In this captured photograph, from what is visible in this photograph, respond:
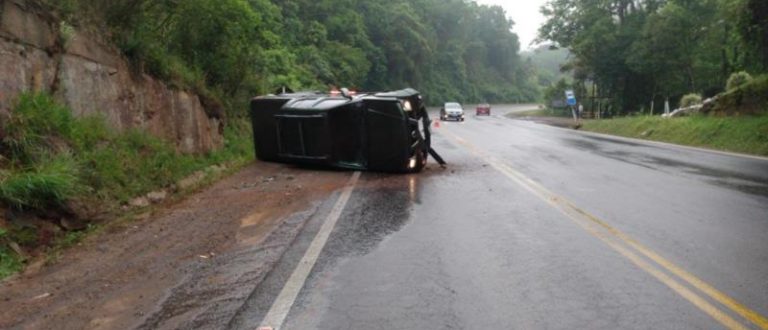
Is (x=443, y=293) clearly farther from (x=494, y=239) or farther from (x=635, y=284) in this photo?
(x=494, y=239)

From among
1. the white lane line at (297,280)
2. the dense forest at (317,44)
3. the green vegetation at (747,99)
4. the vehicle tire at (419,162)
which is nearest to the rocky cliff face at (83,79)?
the dense forest at (317,44)

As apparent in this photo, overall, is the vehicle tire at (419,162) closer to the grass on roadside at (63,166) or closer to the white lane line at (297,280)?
the grass on roadside at (63,166)

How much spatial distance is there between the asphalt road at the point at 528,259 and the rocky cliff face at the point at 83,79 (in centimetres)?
427

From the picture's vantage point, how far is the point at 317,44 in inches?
2238

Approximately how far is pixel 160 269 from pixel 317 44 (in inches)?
2046

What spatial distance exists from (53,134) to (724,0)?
32646 mm

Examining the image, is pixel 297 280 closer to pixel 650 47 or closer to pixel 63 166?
pixel 63 166

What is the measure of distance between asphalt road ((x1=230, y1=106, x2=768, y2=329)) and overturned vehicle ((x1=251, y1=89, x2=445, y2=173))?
178 cm

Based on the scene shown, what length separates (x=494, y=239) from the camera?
721 centimetres

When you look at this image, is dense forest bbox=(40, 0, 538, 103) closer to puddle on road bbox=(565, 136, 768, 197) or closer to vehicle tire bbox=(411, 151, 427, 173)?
vehicle tire bbox=(411, 151, 427, 173)

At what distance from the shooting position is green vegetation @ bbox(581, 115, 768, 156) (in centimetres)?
2134

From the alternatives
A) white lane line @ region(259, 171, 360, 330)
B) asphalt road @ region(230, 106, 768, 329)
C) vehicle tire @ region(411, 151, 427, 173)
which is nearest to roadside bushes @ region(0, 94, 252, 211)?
asphalt road @ region(230, 106, 768, 329)

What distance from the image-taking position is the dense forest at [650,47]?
43219 mm

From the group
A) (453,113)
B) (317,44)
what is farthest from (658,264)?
(317,44)
